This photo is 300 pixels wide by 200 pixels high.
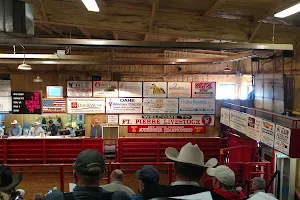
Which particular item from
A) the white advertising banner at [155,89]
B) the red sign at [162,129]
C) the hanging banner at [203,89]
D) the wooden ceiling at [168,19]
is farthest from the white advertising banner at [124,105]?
the wooden ceiling at [168,19]

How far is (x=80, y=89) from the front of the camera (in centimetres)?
1259

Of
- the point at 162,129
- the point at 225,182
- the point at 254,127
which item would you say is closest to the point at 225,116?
the point at 254,127

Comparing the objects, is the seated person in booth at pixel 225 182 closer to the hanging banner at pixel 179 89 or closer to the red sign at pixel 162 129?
the hanging banner at pixel 179 89

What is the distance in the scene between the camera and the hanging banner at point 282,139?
21.6ft

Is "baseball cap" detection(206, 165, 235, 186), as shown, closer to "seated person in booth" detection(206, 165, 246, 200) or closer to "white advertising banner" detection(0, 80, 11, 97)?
"seated person in booth" detection(206, 165, 246, 200)

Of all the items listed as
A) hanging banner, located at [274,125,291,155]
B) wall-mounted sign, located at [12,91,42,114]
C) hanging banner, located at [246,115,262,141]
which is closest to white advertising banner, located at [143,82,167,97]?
wall-mounted sign, located at [12,91,42,114]

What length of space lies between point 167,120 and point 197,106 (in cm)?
146

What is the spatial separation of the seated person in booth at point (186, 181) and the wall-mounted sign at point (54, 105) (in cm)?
1028

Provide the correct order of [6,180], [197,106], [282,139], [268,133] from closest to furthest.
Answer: [6,180]
[282,139]
[268,133]
[197,106]

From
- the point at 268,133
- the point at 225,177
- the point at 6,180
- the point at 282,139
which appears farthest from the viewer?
the point at 268,133

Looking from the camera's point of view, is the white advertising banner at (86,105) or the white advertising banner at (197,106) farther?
the white advertising banner at (197,106)

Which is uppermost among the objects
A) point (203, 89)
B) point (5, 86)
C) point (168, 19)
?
point (168, 19)

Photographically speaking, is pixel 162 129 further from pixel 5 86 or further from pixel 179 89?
pixel 5 86

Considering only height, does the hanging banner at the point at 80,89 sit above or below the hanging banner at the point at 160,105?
above
